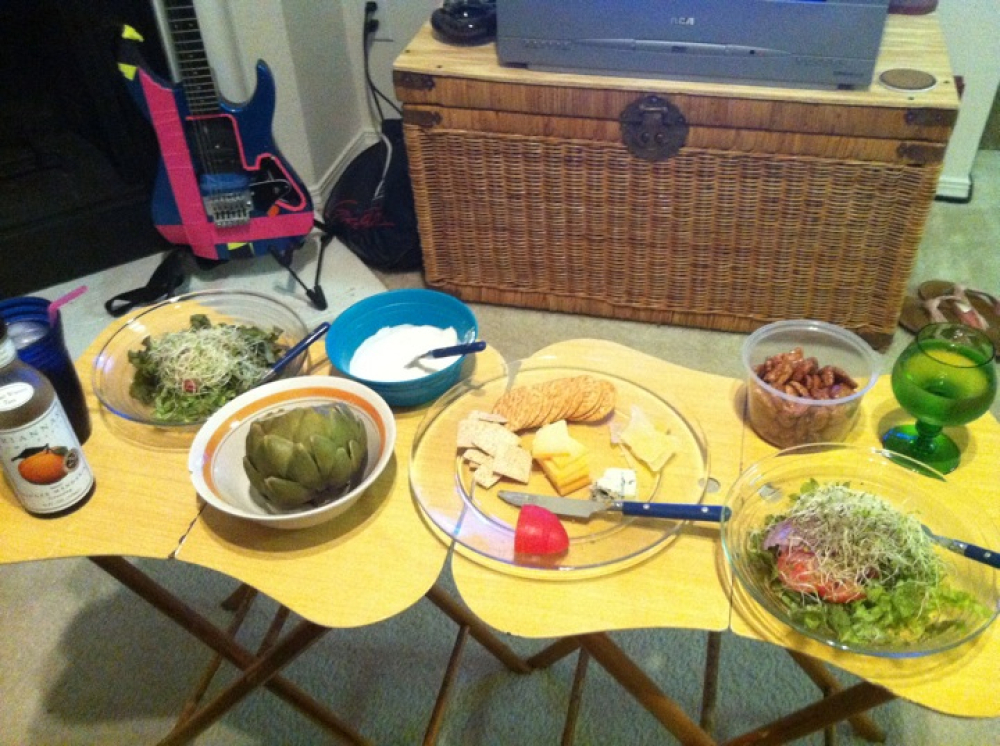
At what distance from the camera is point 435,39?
1800mm

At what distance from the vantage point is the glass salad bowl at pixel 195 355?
101cm

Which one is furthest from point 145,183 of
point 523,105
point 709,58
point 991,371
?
point 991,371

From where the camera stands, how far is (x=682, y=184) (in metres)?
1.71

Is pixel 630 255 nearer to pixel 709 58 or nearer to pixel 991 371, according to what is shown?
pixel 709 58

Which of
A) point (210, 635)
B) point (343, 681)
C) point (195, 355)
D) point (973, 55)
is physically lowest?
point (343, 681)

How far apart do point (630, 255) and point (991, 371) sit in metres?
1.09

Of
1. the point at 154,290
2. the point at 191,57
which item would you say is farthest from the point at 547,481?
the point at 191,57

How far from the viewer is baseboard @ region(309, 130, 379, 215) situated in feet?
7.95

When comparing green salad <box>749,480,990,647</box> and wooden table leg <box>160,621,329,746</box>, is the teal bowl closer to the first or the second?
wooden table leg <box>160,621,329,746</box>

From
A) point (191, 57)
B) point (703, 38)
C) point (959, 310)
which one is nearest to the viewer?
point (703, 38)

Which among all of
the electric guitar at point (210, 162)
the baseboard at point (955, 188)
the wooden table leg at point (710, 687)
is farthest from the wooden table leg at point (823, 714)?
the baseboard at point (955, 188)

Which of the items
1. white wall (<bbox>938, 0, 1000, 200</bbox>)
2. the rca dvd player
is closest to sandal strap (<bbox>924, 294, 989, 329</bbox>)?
white wall (<bbox>938, 0, 1000, 200</bbox>)

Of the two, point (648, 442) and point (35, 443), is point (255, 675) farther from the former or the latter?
point (648, 442)

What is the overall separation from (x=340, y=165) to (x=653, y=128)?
1.25m
